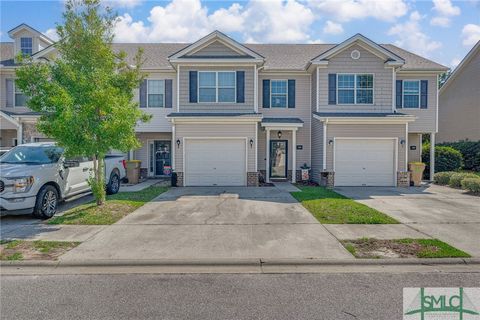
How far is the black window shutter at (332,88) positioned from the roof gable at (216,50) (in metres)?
3.71

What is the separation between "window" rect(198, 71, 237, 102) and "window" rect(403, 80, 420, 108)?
961cm

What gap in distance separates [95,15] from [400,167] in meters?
14.3

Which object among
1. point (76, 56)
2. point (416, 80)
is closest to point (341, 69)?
point (416, 80)

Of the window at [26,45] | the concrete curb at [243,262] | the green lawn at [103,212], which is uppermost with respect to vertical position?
the window at [26,45]

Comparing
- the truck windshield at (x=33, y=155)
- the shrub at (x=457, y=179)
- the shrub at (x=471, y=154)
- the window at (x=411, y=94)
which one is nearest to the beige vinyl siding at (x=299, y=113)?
the window at (x=411, y=94)

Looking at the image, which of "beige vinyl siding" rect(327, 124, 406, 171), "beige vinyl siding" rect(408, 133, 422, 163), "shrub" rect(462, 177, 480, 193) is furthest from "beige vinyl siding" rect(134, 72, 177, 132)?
"shrub" rect(462, 177, 480, 193)

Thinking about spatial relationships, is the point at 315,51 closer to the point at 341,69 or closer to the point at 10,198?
the point at 341,69

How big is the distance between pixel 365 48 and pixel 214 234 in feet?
43.7

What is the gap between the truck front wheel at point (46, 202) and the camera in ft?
26.9

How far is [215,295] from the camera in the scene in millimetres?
4281

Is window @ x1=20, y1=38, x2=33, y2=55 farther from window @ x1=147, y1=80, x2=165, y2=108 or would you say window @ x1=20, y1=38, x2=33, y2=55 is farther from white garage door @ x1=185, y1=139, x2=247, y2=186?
white garage door @ x1=185, y1=139, x2=247, y2=186

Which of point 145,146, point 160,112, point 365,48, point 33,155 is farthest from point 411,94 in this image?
point 33,155

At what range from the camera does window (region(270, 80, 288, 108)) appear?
17.2 metres

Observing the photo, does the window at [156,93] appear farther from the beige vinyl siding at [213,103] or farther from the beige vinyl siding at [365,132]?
Answer: the beige vinyl siding at [365,132]
